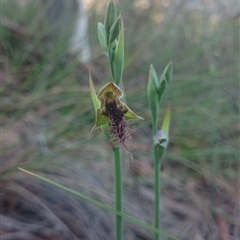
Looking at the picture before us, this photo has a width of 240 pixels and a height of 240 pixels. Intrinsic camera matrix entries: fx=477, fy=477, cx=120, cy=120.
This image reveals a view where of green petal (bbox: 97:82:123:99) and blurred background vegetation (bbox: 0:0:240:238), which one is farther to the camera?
blurred background vegetation (bbox: 0:0:240:238)

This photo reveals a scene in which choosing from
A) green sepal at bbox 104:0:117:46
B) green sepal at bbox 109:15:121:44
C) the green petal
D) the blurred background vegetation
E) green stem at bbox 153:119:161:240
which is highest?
the blurred background vegetation

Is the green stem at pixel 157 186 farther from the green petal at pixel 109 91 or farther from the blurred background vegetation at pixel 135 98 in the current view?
the blurred background vegetation at pixel 135 98

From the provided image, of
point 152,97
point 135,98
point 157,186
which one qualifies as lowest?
point 157,186

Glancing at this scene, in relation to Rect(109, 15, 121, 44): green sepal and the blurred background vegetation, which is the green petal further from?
the blurred background vegetation

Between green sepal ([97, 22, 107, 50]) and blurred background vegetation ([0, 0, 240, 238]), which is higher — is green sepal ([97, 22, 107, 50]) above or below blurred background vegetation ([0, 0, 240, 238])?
below

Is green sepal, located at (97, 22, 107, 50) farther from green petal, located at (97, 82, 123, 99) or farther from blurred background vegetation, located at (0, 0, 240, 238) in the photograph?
blurred background vegetation, located at (0, 0, 240, 238)

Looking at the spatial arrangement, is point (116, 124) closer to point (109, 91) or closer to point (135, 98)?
point (109, 91)

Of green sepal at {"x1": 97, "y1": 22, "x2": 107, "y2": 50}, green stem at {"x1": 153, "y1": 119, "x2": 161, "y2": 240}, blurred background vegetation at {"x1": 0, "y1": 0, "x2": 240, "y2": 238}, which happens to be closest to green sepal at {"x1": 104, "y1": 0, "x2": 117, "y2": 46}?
green sepal at {"x1": 97, "y1": 22, "x2": 107, "y2": 50}

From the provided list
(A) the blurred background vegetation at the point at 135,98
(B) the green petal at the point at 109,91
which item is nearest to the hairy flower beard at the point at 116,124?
(B) the green petal at the point at 109,91

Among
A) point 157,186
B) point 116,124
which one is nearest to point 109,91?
point 116,124

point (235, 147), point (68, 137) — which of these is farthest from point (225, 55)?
point (68, 137)
